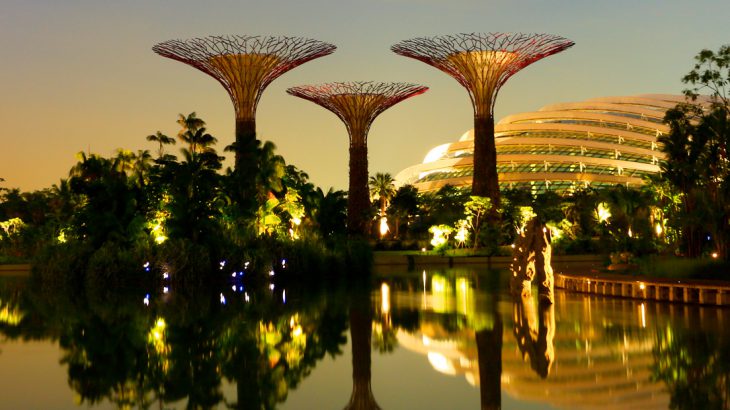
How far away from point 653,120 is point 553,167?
582 inches

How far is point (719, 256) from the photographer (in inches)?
935

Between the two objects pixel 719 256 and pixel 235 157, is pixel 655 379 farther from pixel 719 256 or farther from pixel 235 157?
pixel 235 157

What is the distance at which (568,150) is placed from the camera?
95.5m

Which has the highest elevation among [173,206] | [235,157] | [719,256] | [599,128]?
[599,128]

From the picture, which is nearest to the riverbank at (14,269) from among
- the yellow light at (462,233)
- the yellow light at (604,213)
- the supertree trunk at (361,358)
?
the yellow light at (462,233)

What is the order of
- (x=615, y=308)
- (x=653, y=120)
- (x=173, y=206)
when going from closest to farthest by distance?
(x=615, y=308)
(x=173, y=206)
(x=653, y=120)

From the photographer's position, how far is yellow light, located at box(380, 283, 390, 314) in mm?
21219

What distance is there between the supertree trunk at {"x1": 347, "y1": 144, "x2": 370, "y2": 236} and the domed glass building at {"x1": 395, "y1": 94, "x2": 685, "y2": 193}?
112 ft

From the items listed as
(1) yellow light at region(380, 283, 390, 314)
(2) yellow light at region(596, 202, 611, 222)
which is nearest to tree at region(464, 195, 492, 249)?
(2) yellow light at region(596, 202, 611, 222)

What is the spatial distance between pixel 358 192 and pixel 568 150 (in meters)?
44.2

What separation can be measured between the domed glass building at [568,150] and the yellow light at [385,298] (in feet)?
198

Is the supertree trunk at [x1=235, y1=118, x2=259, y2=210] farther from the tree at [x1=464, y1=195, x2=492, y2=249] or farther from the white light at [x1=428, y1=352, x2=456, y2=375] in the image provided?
the white light at [x1=428, y1=352, x2=456, y2=375]

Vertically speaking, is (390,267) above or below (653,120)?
below

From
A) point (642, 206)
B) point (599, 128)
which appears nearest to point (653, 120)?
point (599, 128)
